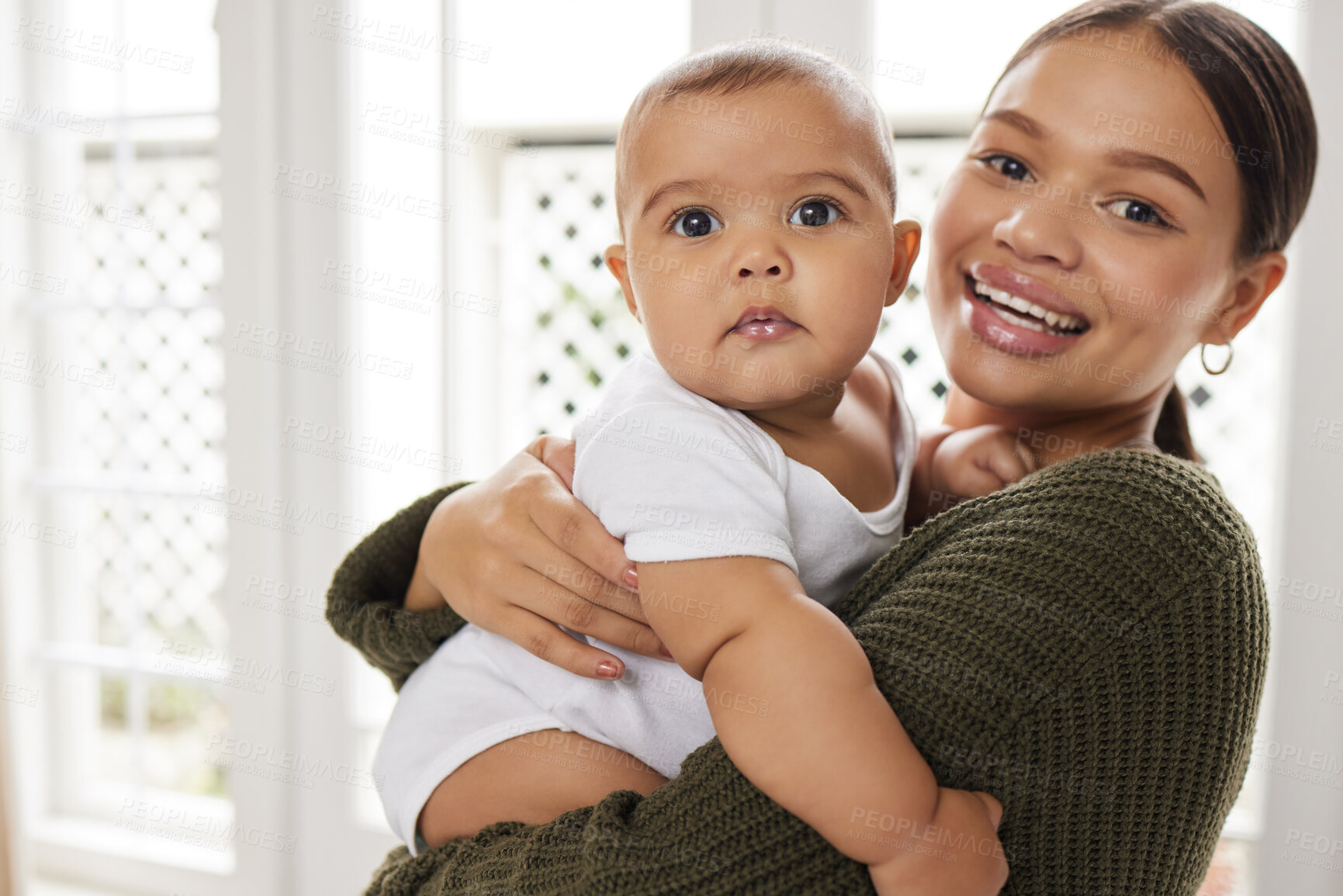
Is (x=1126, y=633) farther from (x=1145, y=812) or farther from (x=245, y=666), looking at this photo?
(x=245, y=666)

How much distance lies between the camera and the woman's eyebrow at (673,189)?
849 mm

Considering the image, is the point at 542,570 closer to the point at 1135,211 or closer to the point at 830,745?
the point at 830,745

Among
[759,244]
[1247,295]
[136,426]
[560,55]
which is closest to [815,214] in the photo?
[759,244]

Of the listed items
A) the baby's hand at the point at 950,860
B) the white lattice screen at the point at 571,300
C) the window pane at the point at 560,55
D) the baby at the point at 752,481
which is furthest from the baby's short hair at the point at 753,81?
the white lattice screen at the point at 571,300

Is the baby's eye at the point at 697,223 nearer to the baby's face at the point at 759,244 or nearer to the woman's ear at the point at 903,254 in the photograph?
the baby's face at the point at 759,244

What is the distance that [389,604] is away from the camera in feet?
3.72

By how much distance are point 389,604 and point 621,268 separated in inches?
19.5

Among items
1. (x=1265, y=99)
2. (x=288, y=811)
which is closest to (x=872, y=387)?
(x=1265, y=99)

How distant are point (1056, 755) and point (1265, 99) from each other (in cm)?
73

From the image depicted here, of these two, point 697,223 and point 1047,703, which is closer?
point 1047,703

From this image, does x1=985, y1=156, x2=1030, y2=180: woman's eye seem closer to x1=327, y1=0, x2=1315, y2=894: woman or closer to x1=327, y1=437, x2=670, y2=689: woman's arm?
x1=327, y1=0, x2=1315, y2=894: woman

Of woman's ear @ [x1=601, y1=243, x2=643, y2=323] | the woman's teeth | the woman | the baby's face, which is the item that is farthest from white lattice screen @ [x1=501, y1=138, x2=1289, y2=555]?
the baby's face

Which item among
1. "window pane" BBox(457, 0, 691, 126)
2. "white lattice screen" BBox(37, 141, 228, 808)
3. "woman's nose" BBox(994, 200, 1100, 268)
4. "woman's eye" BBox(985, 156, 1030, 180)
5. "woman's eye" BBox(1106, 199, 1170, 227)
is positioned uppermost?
"window pane" BBox(457, 0, 691, 126)

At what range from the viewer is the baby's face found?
2.73ft
